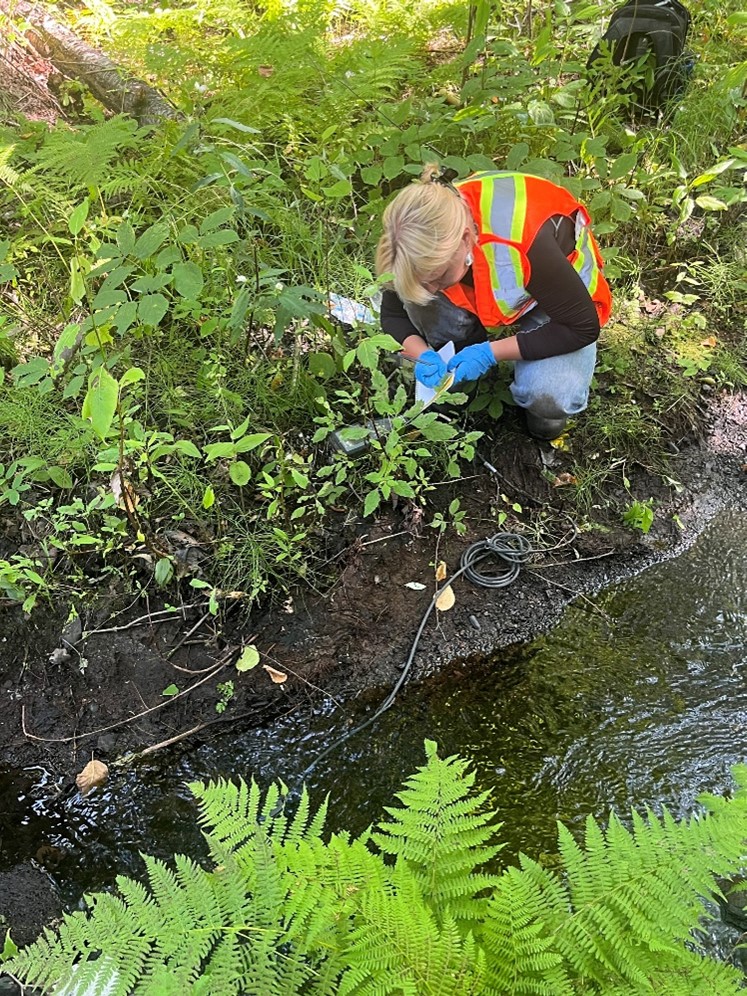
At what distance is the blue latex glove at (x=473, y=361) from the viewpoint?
8.68 feet

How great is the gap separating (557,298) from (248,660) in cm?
171

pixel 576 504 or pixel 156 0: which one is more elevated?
pixel 156 0

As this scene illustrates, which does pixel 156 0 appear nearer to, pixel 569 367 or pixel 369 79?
pixel 369 79

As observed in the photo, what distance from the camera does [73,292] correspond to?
6.43 ft

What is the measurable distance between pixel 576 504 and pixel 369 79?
2.26m

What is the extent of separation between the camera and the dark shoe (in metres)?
2.85

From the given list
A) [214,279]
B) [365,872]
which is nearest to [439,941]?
[365,872]

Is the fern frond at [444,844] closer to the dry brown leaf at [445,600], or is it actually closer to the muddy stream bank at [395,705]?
the muddy stream bank at [395,705]

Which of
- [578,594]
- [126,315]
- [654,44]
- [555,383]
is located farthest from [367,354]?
[654,44]

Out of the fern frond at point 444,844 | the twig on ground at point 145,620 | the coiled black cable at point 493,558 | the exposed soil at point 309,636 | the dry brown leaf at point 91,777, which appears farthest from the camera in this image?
the coiled black cable at point 493,558

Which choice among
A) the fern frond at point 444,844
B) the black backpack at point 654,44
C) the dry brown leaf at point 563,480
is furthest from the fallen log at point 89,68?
the fern frond at point 444,844

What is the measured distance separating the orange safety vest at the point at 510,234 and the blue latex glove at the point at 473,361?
0.13 meters

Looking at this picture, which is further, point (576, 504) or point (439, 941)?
point (576, 504)

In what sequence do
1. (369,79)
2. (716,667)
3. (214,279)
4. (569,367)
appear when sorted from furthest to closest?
(369,79) < (214,279) < (569,367) < (716,667)
